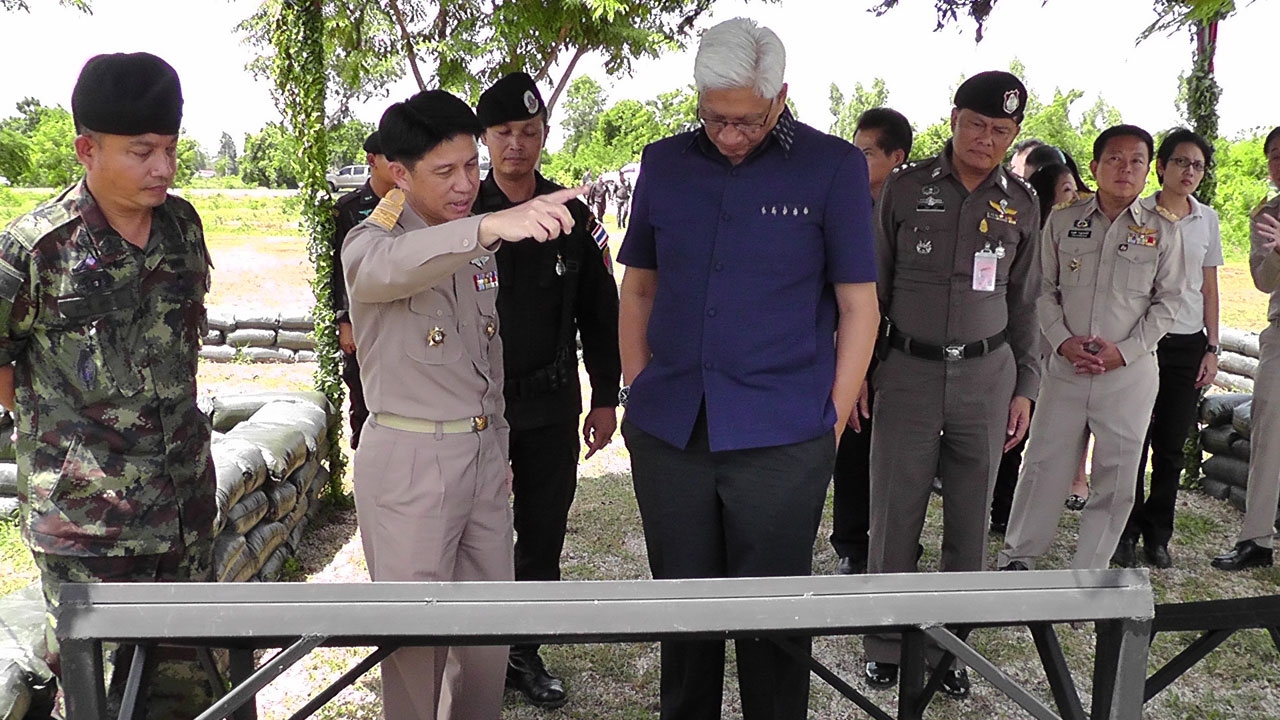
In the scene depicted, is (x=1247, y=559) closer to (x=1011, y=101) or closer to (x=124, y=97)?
(x=1011, y=101)

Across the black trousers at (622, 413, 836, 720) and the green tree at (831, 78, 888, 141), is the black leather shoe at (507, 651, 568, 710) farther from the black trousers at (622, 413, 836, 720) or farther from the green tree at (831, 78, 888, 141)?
the green tree at (831, 78, 888, 141)

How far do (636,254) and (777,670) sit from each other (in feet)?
3.42

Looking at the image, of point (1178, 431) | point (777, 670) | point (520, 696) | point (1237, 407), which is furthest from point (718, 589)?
point (1237, 407)

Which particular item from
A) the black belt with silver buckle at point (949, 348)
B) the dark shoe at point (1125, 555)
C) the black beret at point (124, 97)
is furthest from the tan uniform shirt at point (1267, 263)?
the black beret at point (124, 97)

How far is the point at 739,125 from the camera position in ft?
6.57

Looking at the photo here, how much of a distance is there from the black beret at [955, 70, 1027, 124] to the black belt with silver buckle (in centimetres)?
68

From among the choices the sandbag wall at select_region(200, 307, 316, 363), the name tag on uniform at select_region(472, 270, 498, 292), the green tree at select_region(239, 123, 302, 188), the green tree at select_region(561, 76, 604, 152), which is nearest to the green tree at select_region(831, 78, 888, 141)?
the green tree at select_region(561, 76, 604, 152)

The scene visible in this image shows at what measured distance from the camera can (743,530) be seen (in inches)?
85.4

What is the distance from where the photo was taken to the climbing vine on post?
422 cm

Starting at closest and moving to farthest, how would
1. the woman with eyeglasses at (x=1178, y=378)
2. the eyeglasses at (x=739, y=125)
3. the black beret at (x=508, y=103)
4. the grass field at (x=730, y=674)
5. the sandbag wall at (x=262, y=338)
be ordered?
1. the eyeglasses at (x=739, y=125)
2. the black beret at (x=508, y=103)
3. the grass field at (x=730, y=674)
4. the woman with eyeglasses at (x=1178, y=378)
5. the sandbag wall at (x=262, y=338)

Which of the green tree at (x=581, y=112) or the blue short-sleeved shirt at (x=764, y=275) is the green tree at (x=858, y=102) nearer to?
the green tree at (x=581, y=112)

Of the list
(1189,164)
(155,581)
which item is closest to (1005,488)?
(1189,164)

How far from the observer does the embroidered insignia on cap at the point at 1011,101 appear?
288 cm

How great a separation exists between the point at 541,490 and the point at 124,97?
1617 millimetres
